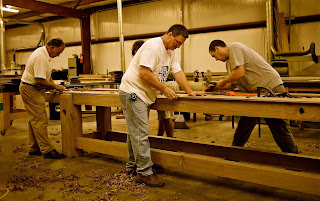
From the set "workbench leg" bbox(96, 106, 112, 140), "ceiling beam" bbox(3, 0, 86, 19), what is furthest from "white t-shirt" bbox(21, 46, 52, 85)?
"ceiling beam" bbox(3, 0, 86, 19)

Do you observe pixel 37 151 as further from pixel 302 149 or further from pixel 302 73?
pixel 302 73

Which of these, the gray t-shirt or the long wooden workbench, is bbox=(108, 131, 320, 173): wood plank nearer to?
the long wooden workbench

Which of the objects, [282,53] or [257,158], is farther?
[282,53]

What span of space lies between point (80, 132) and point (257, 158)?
2315 millimetres

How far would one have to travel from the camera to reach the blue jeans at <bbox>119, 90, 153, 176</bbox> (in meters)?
2.90

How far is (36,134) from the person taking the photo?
4035 mm

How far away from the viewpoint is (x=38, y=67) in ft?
12.4

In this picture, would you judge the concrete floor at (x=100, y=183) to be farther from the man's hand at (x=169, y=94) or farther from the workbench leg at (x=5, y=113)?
the workbench leg at (x=5, y=113)

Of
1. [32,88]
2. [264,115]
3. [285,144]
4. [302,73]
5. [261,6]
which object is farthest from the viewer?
[261,6]

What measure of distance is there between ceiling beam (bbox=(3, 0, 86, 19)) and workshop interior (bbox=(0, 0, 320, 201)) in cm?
4

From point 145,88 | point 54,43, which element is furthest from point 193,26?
point 145,88

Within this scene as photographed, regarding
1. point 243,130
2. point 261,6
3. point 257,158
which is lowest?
point 257,158

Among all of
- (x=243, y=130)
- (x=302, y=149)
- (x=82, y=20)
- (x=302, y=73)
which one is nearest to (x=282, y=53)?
(x=302, y=73)

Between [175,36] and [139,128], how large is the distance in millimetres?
946
